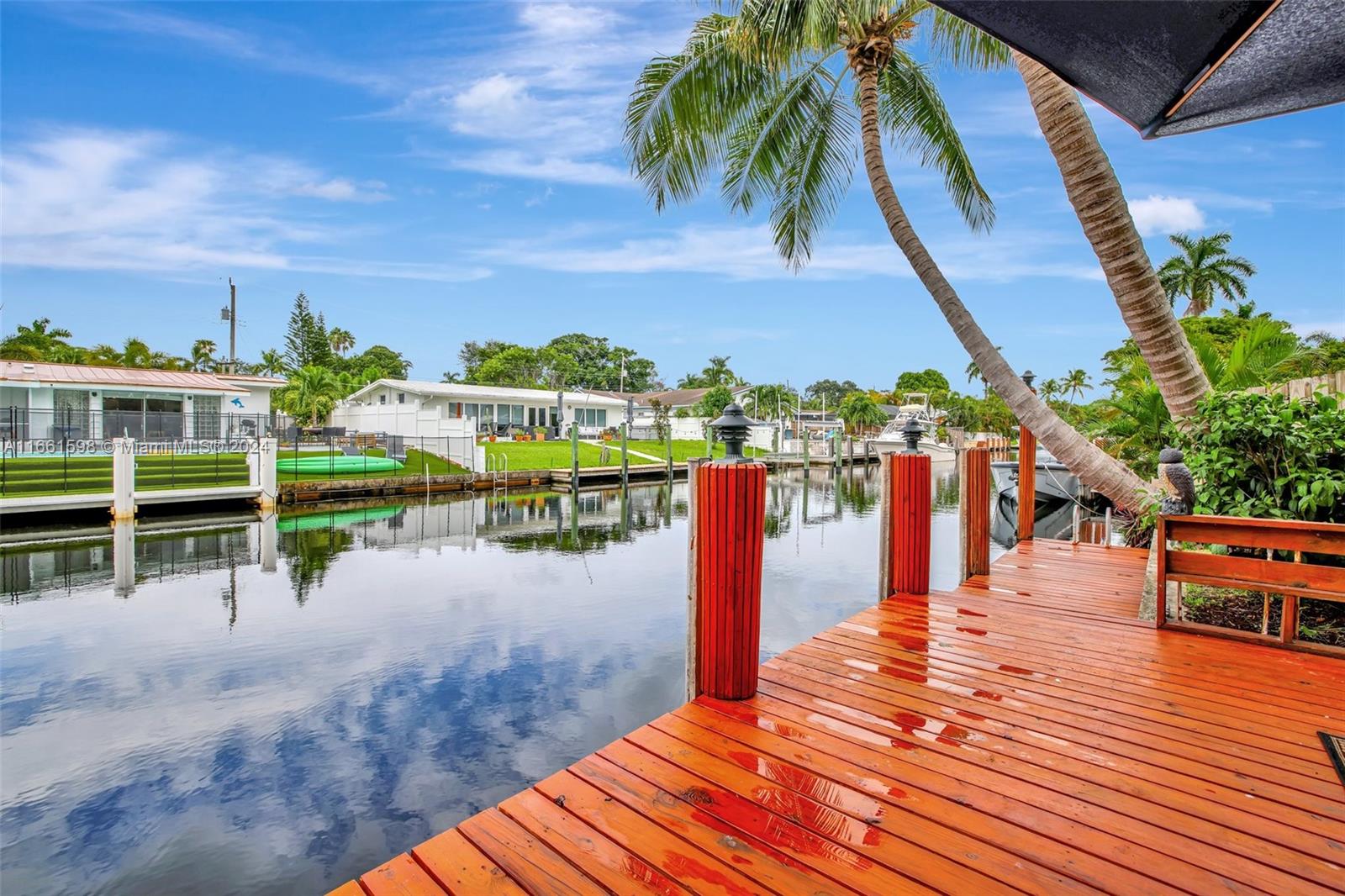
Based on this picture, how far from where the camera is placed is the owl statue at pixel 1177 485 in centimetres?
396

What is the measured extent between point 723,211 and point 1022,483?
5986 millimetres

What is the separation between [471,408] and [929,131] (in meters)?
30.8

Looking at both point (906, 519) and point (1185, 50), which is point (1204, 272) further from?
point (1185, 50)

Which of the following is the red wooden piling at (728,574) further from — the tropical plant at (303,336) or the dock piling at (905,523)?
the tropical plant at (303,336)

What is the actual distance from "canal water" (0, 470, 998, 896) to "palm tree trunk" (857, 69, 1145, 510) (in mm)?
3220

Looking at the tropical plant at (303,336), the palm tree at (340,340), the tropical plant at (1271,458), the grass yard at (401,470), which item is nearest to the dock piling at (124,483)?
the grass yard at (401,470)

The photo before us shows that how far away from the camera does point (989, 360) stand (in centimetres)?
693

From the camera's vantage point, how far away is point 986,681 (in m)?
3.23

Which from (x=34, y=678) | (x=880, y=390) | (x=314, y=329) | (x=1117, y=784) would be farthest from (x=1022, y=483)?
(x=880, y=390)

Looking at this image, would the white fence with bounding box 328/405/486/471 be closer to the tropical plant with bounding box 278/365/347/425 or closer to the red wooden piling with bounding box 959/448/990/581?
the tropical plant with bounding box 278/365/347/425

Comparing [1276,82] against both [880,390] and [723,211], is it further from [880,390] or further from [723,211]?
[880,390]

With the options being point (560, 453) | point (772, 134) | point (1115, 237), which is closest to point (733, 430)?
point (1115, 237)

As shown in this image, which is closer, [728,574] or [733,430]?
[728,574]
